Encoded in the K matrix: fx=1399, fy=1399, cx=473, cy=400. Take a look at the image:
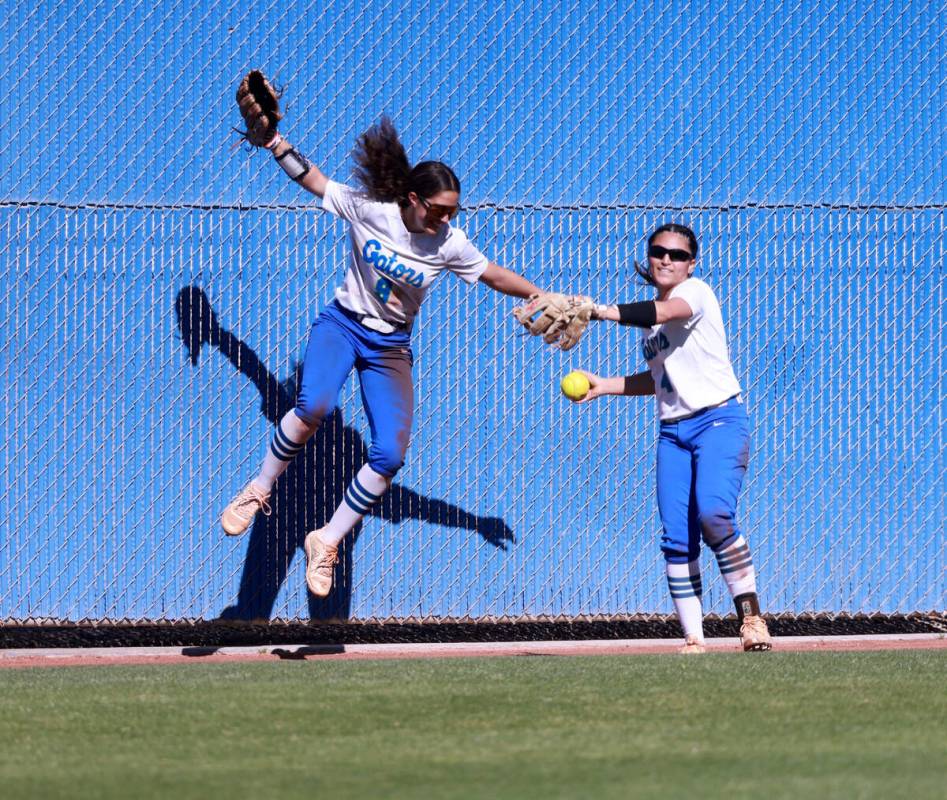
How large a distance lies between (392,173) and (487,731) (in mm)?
3073

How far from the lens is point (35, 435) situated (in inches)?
298

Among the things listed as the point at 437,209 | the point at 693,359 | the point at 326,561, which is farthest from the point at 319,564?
the point at 693,359

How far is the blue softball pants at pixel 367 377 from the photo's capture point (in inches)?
254

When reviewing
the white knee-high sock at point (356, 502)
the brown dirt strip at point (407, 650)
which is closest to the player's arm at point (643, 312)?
the white knee-high sock at point (356, 502)

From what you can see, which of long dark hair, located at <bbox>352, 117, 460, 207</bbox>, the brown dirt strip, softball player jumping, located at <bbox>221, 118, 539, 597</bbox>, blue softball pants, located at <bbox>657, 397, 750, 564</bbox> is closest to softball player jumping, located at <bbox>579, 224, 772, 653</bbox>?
blue softball pants, located at <bbox>657, 397, 750, 564</bbox>

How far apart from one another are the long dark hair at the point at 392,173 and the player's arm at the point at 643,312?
924 millimetres

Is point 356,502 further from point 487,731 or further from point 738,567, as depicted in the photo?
point 487,731

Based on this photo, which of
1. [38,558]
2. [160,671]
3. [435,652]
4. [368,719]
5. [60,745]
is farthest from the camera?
[38,558]

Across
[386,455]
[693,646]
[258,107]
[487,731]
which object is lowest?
[693,646]

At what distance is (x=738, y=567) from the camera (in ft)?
20.1

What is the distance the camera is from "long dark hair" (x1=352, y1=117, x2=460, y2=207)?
6.20m

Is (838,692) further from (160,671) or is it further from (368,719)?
(160,671)

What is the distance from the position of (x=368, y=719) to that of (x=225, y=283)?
3874 mm

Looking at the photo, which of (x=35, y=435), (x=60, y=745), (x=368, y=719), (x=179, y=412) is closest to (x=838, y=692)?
(x=368, y=719)
